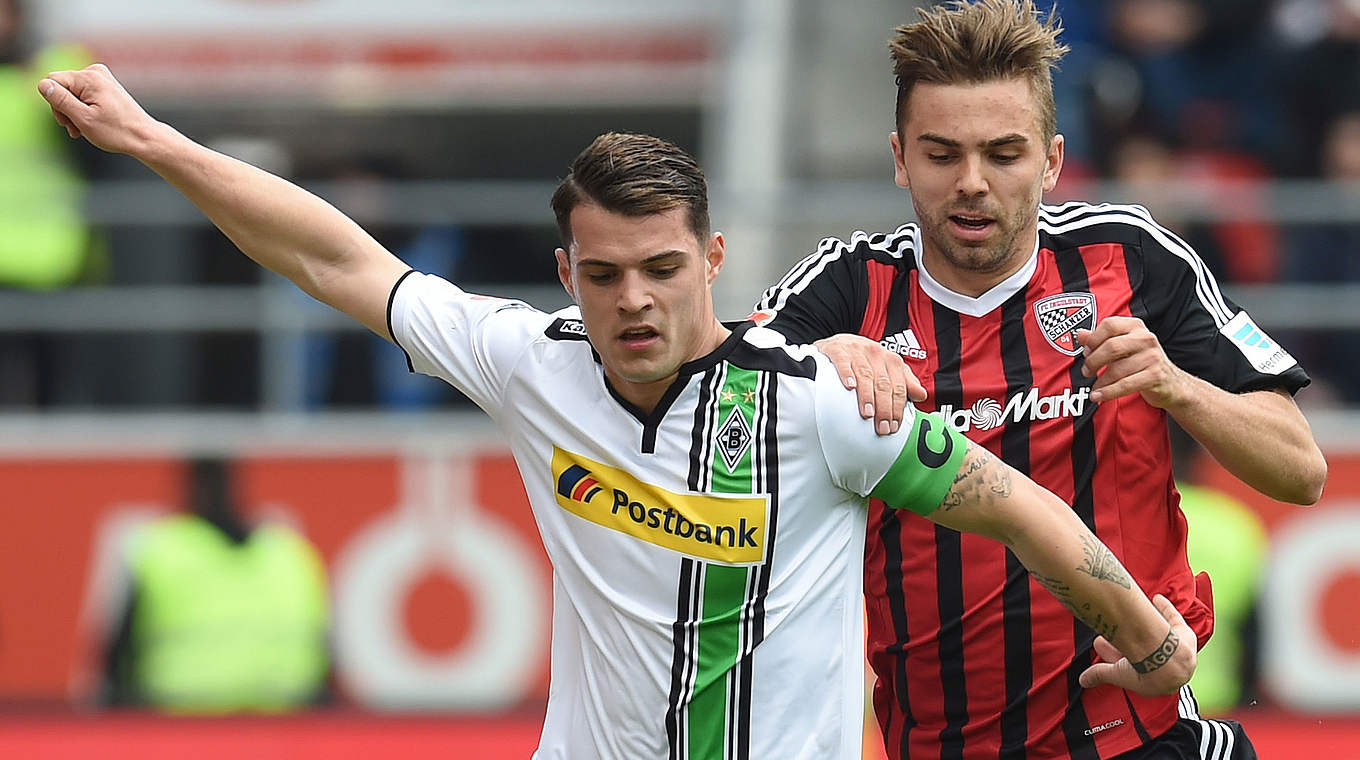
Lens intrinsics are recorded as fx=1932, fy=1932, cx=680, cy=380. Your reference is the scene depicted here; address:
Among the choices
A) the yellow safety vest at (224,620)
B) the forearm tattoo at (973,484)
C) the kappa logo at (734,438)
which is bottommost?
the yellow safety vest at (224,620)

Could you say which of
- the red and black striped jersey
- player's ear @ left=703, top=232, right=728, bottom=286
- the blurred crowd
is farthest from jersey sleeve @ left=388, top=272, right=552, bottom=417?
the blurred crowd

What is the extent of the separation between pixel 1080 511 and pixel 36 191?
21.9ft

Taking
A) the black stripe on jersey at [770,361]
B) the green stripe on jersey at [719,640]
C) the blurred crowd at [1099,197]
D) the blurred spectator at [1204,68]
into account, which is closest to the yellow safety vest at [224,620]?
the blurred crowd at [1099,197]

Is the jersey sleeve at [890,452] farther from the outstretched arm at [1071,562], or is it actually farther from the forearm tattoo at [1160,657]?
the forearm tattoo at [1160,657]

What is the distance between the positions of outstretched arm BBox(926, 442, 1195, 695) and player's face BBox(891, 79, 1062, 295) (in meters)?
0.57

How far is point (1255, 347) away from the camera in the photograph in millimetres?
4055

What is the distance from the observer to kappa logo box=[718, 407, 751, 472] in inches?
143

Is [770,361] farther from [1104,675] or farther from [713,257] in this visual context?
[1104,675]

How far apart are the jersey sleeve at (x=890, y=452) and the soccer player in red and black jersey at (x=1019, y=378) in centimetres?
47

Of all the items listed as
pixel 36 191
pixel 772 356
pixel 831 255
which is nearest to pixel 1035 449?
pixel 831 255

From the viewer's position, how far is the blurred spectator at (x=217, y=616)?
835cm

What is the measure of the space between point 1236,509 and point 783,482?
16.5 ft

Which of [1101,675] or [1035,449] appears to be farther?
[1035,449]

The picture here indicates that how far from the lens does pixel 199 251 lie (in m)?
9.73
